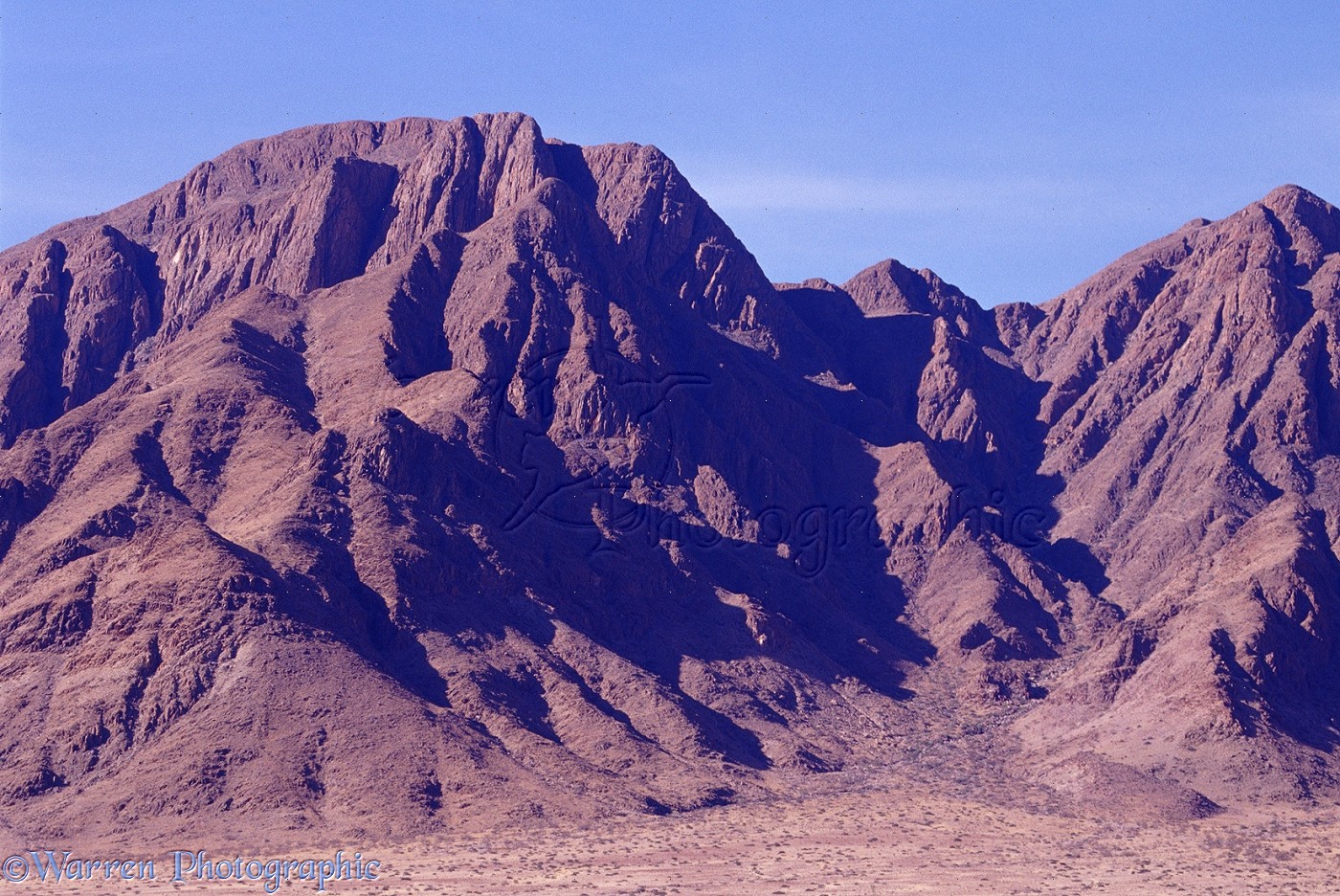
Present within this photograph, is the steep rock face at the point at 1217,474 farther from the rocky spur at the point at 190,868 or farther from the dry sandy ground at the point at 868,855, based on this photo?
the rocky spur at the point at 190,868

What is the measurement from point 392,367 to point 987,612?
4489 cm

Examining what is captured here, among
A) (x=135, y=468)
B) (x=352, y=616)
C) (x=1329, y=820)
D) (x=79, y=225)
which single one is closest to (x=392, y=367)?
(x=135, y=468)

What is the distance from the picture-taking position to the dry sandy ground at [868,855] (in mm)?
89875

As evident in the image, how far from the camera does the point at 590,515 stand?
137 metres

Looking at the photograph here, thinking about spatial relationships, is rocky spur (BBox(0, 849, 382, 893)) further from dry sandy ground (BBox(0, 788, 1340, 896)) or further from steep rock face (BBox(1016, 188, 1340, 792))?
steep rock face (BBox(1016, 188, 1340, 792))

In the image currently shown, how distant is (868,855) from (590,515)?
4528 centimetres

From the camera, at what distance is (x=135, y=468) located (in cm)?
12631

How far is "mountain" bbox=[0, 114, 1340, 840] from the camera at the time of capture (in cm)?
10625

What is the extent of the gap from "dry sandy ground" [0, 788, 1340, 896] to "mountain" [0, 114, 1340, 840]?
3.50m

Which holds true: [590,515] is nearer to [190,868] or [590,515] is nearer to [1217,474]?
[190,868]

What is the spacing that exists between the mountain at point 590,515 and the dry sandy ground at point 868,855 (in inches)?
138

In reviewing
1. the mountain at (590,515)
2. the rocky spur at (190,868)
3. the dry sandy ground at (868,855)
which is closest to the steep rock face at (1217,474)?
the mountain at (590,515)

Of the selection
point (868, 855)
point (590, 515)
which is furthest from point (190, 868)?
point (590, 515)

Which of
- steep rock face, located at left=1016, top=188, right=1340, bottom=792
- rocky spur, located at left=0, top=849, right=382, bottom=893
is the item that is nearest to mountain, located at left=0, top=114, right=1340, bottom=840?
steep rock face, located at left=1016, top=188, right=1340, bottom=792
